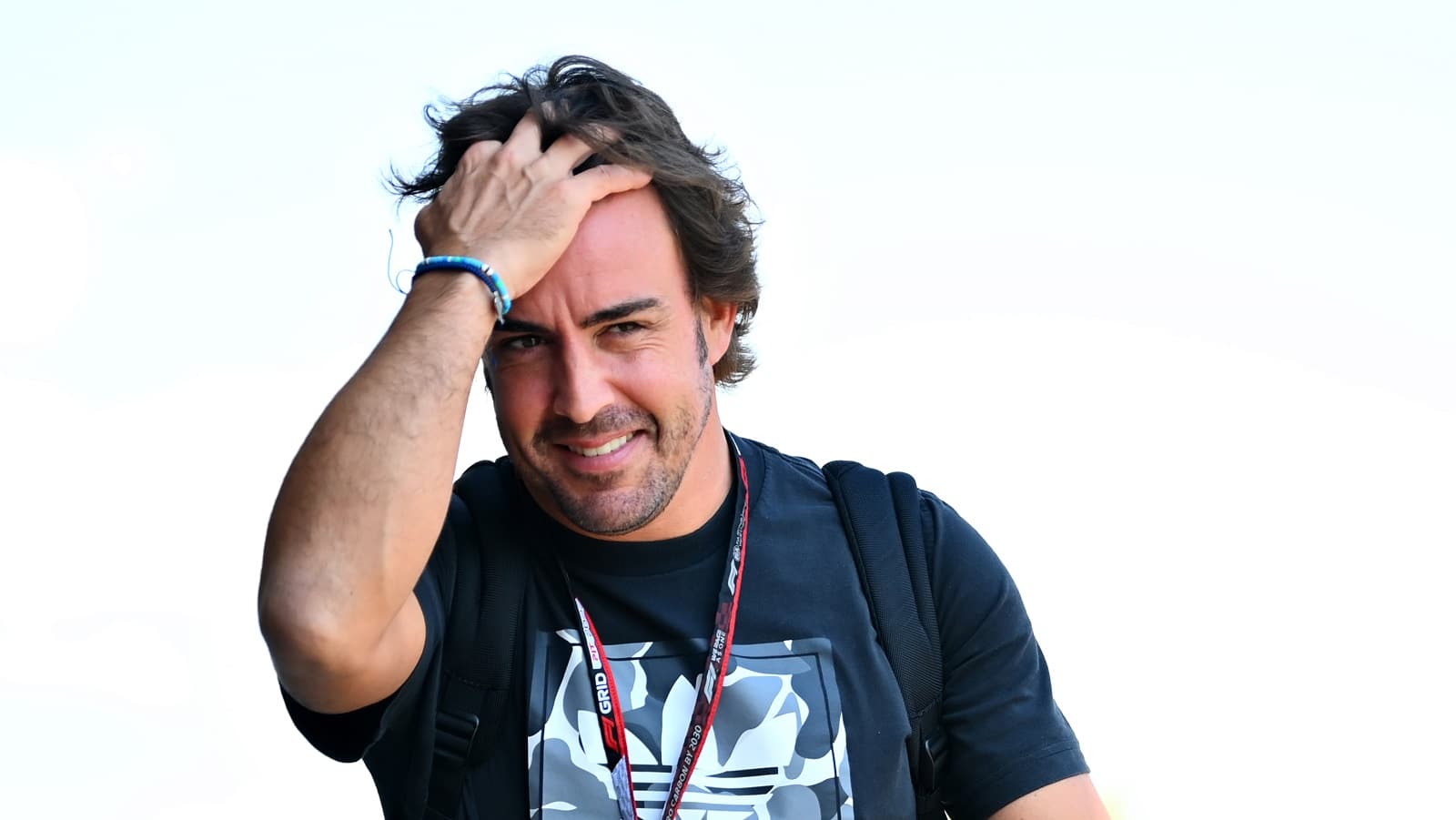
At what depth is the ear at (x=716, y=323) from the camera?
3.34 metres

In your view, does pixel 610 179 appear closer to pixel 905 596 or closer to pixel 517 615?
pixel 517 615

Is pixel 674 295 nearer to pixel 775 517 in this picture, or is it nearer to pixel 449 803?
pixel 775 517

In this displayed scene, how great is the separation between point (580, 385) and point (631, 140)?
58cm

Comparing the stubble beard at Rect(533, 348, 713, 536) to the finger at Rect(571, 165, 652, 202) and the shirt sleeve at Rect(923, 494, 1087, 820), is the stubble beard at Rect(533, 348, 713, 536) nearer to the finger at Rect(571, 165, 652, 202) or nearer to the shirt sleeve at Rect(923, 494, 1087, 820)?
the finger at Rect(571, 165, 652, 202)

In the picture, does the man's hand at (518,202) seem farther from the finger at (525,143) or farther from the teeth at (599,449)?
the teeth at (599,449)

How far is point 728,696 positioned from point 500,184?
1014 millimetres

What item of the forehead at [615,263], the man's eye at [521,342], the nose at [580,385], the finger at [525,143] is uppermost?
the finger at [525,143]

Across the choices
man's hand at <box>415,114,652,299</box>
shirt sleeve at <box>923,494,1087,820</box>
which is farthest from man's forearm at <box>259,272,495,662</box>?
shirt sleeve at <box>923,494,1087,820</box>

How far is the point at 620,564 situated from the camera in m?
3.00

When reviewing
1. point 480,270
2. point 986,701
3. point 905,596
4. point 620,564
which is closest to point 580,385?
point 480,270

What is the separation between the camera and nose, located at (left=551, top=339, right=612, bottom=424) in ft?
9.30

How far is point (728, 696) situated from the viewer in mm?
2887

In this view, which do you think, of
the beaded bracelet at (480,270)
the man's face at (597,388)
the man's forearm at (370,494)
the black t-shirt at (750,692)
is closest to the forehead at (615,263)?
the man's face at (597,388)

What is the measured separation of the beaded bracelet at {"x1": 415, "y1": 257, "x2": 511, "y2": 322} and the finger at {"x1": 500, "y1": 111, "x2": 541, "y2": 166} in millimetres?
270
